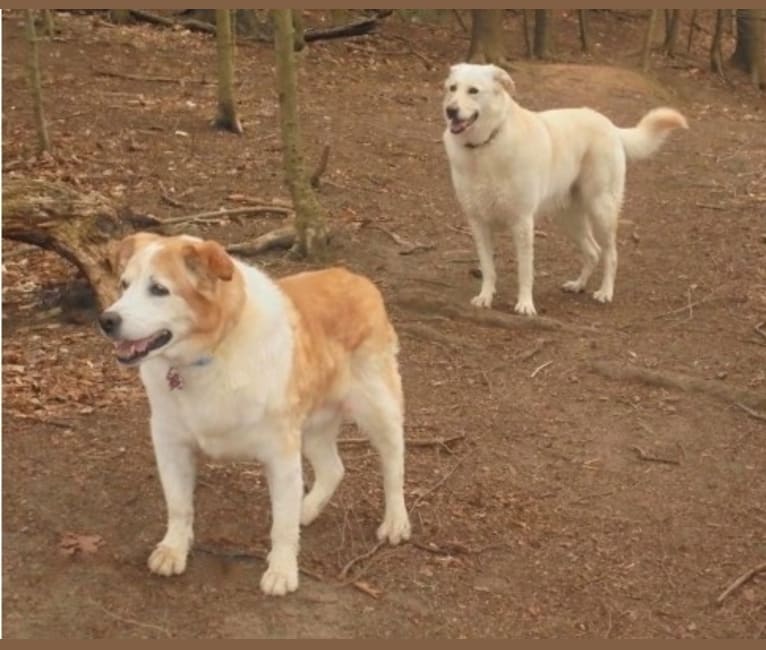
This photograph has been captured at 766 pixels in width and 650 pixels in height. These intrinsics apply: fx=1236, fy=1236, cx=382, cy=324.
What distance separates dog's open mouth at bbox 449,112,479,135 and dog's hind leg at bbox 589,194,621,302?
1434 mm

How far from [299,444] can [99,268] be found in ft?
10.1

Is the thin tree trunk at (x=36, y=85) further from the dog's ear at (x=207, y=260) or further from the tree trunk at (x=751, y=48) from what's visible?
the tree trunk at (x=751, y=48)

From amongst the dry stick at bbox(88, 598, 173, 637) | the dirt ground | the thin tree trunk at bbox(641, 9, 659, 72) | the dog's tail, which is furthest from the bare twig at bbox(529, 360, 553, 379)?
the thin tree trunk at bbox(641, 9, 659, 72)

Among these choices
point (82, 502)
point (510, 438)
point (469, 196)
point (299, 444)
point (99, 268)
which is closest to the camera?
point (299, 444)

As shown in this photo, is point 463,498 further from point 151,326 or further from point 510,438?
point 151,326

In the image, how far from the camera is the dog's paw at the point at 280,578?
484cm

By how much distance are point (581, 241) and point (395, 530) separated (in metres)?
5.03

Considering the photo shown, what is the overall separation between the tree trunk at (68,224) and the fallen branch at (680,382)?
10.2 ft

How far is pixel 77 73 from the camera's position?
15.6 m

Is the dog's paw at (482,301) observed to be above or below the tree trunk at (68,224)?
below

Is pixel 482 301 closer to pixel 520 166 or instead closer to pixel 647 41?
pixel 520 166

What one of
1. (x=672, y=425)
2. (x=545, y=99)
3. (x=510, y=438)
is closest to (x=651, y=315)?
(x=672, y=425)

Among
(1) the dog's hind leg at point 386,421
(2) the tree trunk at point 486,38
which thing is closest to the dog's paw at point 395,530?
(1) the dog's hind leg at point 386,421

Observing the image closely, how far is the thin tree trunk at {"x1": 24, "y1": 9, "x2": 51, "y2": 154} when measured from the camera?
36.1 ft
